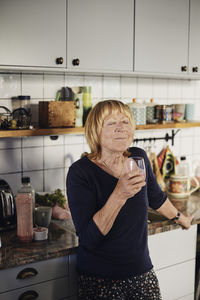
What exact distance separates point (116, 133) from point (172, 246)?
0.94m

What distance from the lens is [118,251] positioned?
5.74 feet

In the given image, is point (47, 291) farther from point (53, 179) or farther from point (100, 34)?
point (100, 34)

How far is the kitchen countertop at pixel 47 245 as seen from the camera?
180 cm

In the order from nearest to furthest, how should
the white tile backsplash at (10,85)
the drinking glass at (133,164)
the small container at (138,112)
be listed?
the drinking glass at (133,164), the white tile backsplash at (10,85), the small container at (138,112)

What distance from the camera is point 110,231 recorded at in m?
1.74

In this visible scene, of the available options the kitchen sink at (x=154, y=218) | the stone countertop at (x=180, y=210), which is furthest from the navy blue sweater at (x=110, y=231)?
the kitchen sink at (x=154, y=218)

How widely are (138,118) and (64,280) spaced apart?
1209 millimetres

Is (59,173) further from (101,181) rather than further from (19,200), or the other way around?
(101,181)

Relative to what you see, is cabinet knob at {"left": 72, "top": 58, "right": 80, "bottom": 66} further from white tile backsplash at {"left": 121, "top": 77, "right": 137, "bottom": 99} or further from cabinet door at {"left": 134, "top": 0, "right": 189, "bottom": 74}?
white tile backsplash at {"left": 121, "top": 77, "right": 137, "bottom": 99}

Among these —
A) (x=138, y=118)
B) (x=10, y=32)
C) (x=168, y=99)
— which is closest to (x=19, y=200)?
(x=10, y=32)

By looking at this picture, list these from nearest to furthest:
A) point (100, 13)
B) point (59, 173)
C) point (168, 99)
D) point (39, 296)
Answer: point (39, 296)
point (100, 13)
point (59, 173)
point (168, 99)

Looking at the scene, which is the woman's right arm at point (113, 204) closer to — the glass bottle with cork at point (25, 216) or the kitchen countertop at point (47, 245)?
the kitchen countertop at point (47, 245)

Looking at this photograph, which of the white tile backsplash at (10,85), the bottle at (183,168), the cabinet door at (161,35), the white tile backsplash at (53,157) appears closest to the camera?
the white tile backsplash at (10,85)

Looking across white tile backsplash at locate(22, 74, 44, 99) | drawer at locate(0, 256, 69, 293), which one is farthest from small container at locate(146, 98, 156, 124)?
drawer at locate(0, 256, 69, 293)
